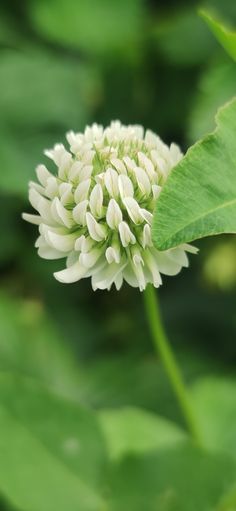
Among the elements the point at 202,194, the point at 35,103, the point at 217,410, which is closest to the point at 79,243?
the point at 202,194

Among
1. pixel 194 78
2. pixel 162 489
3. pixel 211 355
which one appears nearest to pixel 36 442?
pixel 162 489

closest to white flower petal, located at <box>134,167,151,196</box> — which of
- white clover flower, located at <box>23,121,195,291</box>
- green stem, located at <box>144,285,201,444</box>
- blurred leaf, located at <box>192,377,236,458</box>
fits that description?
white clover flower, located at <box>23,121,195,291</box>

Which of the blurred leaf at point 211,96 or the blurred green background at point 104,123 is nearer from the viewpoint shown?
the blurred leaf at point 211,96

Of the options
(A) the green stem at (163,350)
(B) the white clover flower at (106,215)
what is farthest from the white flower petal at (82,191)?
(A) the green stem at (163,350)

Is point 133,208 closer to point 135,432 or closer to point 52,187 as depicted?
point 52,187

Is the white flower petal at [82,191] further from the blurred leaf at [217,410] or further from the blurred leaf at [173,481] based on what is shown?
the blurred leaf at [217,410]

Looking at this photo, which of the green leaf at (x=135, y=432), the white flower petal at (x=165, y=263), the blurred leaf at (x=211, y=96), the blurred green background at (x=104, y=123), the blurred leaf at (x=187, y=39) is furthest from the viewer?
the blurred leaf at (x=187, y=39)

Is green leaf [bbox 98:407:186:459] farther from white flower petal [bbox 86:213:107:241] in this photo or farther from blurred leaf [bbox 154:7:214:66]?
blurred leaf [bbox 154:7:214:66]

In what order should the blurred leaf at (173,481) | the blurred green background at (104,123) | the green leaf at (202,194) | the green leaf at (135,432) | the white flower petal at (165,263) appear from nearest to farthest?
the green leaf at (202,194) → the white flower petal at (165,263) → the blurred leaf at (173,481) → the green leaf at (135,432) → the blurred green background at (104,123)
